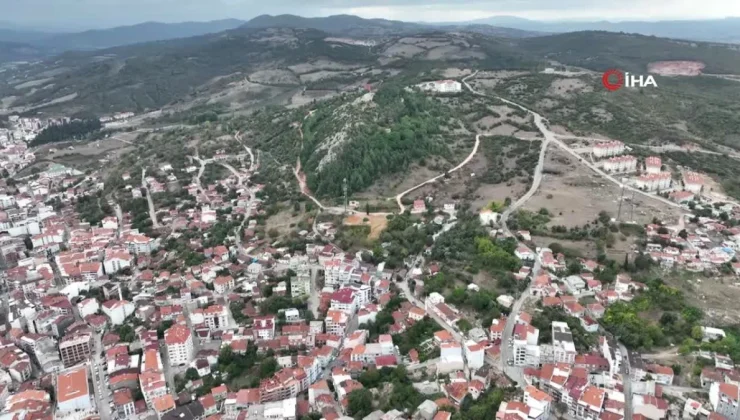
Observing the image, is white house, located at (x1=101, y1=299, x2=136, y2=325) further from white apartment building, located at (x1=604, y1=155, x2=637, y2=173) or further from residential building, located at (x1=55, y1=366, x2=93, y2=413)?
white apartment building, located at (x1=604, y1=155, x2=637, y2=173)

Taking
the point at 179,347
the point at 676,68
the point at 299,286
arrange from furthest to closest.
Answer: the point at 676,68 → the point at 299,286 → the point at 179,347

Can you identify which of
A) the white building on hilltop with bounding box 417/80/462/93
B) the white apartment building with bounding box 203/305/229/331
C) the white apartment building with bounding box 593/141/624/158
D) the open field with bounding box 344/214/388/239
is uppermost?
the white building on hilltop with bounding box 417/80/462/93

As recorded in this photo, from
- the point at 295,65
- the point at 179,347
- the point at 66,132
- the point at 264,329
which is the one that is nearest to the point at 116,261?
the point at 179,347

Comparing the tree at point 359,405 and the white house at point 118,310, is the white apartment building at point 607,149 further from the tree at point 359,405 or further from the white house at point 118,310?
the white house at point 118,310

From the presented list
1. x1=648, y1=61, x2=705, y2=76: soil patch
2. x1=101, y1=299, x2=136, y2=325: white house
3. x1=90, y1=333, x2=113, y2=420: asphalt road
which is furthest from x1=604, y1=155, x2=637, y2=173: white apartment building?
x1=648, y1=61, x2=705, y2=76: soil patch

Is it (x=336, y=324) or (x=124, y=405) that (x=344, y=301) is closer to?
(x=336, y=324)

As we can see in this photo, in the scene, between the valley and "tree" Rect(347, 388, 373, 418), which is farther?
the valley

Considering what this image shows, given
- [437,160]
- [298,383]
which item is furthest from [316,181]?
[298,383]
